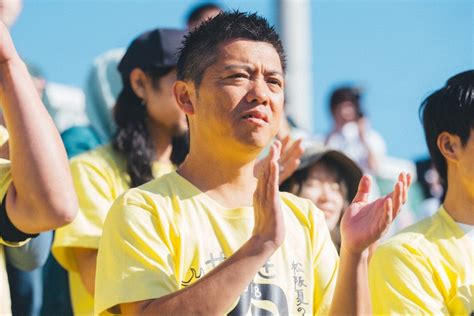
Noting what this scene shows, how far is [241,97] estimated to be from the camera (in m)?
3.23

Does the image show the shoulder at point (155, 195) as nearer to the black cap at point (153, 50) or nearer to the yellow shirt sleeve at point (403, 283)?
the yellow shirt sleeve at point (403, 283)

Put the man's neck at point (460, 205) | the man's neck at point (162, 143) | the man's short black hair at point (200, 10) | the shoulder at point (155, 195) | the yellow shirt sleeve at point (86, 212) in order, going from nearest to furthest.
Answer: the shoulder at point (155, 195) < the man's neck at point (460, 205) < the yellow shirt sleeve at point (86, 212) < the man's neck at point (162, 143) < the man's short black hair at point (200, 10)

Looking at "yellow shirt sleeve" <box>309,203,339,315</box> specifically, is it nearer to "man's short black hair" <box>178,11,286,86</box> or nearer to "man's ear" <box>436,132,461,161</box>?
"man's short black hair" <box>178,11,286,86</box>

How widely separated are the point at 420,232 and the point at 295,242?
0.81 m

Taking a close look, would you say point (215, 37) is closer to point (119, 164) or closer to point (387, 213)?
point (387, 213)

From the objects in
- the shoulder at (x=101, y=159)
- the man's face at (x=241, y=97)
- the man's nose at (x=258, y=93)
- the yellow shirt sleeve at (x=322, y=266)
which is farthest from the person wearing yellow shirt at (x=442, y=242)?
→ the shoulder at (x=101, y=159)

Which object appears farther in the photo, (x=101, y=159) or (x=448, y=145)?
(x=101, y=159)

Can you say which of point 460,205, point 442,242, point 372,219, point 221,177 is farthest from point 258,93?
point 460,205

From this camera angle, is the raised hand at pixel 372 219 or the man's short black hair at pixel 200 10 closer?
the raised hand at pixel 372 219

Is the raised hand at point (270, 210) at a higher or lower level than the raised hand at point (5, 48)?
lower

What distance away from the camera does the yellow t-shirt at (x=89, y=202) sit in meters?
4.19

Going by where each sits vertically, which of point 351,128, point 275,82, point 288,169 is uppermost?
point 275,82

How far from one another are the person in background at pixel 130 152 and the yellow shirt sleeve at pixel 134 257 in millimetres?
1057

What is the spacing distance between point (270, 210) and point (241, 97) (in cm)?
52
